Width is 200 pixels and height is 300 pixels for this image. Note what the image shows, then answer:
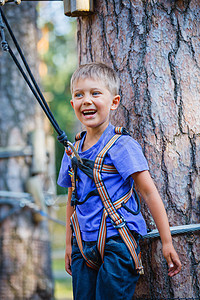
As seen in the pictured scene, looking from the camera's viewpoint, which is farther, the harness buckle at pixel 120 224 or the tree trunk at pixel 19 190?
the tree trunk at pixel 19 190

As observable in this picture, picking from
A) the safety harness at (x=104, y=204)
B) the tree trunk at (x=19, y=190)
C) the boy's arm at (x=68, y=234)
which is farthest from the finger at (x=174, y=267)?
the tree trunk at (x=19, y=190)

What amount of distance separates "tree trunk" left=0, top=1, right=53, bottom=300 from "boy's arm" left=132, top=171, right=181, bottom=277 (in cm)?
334

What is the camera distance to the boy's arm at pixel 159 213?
1.65 m

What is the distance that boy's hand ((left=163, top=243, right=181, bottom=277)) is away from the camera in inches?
65.5

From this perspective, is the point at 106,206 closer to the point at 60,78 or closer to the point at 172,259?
the point at 172,259

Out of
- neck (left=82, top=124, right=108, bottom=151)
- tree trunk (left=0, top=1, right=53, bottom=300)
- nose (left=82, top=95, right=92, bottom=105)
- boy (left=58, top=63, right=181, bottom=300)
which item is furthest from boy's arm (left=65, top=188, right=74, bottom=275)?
tree trunk (left=0, top=1, right=53, bottom=300)

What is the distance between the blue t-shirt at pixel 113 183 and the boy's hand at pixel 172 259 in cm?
14

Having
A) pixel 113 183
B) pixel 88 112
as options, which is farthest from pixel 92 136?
pixel 113 183

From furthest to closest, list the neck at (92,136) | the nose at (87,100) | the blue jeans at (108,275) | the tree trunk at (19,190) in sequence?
the tree trunk at (19,190)
the neck at (92,136)
the nose at (87,100)
the blue jeans at (108,275)

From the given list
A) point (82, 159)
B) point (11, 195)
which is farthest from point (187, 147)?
point (11, 195)

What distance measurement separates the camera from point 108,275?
1.60 meters

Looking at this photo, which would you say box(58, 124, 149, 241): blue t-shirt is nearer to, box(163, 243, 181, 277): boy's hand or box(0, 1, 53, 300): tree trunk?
box(163, 243, 181, 277): boy's hand

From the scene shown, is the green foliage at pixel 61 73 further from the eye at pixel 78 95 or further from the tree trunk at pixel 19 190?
the eye at pixel 78 95

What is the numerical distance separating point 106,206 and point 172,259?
0.37 m
